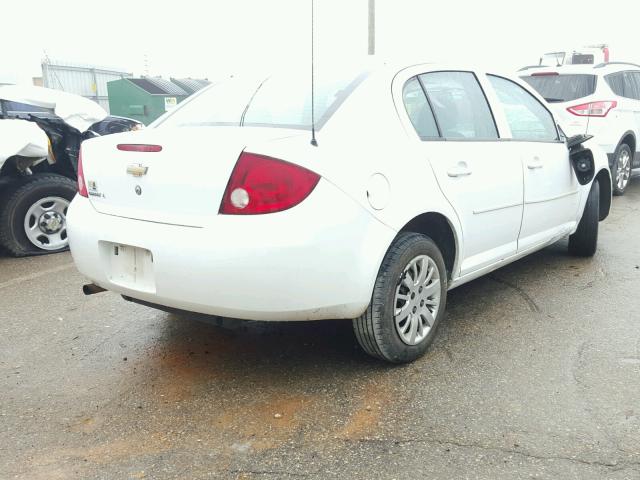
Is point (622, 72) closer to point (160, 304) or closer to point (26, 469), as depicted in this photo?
point (160, 304)

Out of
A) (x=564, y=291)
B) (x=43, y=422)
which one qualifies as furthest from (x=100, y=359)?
(x=564, y=291)

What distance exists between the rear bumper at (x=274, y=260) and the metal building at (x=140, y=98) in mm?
12156

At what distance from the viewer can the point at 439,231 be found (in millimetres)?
3260

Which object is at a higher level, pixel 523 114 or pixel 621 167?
pixel 523 114

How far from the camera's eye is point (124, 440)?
2.47 m

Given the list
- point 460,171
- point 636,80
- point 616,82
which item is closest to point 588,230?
point 460,171

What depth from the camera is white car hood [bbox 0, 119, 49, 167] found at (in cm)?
505

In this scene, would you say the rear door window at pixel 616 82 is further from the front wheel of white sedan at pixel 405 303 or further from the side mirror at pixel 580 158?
the front wheel of white sedan at pixel 405 303

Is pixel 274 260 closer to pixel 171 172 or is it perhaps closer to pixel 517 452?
pixel 171 172

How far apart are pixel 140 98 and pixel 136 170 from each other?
1233 centimetres

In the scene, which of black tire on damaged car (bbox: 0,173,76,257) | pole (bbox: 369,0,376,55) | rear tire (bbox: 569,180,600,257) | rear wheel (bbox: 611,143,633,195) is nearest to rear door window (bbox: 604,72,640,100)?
rear wheel (bbox: 611,143,633,195)

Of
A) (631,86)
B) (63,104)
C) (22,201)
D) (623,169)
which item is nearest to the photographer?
(22,201)

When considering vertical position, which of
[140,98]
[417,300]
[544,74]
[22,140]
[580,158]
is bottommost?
[417,300]

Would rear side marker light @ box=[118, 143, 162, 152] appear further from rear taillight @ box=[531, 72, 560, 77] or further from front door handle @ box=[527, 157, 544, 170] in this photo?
rear taillight @ box=[531, 72, 560, 77]
